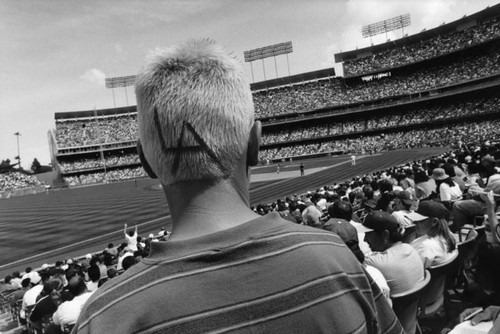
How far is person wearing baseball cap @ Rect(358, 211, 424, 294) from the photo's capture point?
406 cm

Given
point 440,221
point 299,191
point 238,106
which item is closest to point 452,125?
point 299,191

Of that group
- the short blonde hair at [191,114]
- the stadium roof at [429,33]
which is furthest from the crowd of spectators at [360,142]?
the short blonde hair at [191,114]

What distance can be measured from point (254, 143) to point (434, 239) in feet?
15.0

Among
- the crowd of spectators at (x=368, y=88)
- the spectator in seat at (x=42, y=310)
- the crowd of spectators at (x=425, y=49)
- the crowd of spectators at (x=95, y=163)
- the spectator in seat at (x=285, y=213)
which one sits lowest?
the spectator in seat at (x=42, y=310)

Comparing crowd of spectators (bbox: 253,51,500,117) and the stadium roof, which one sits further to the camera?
crowd of spectators (bbox: 253,51,500,117)

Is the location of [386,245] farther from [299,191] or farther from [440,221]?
[299,191]

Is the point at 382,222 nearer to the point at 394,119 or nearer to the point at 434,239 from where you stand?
the point at 434,239

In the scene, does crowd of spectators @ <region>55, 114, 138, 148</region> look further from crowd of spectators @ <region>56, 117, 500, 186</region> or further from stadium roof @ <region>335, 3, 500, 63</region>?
stadium roof @ <region>335, 3, 500, 63</region>

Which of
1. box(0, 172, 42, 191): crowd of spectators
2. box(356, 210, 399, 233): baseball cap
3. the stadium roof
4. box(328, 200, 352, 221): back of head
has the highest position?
the stadium roof

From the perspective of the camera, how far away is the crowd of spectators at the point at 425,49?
205ft

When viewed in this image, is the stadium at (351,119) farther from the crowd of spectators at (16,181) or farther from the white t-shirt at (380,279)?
the white t-shirt at (380,279)

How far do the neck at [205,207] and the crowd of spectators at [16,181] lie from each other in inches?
3757

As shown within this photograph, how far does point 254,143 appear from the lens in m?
1.59

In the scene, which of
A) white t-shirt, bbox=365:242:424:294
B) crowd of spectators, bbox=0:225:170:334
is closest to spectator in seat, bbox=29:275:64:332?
crowd of spectators, bbox=0:225:170:334
